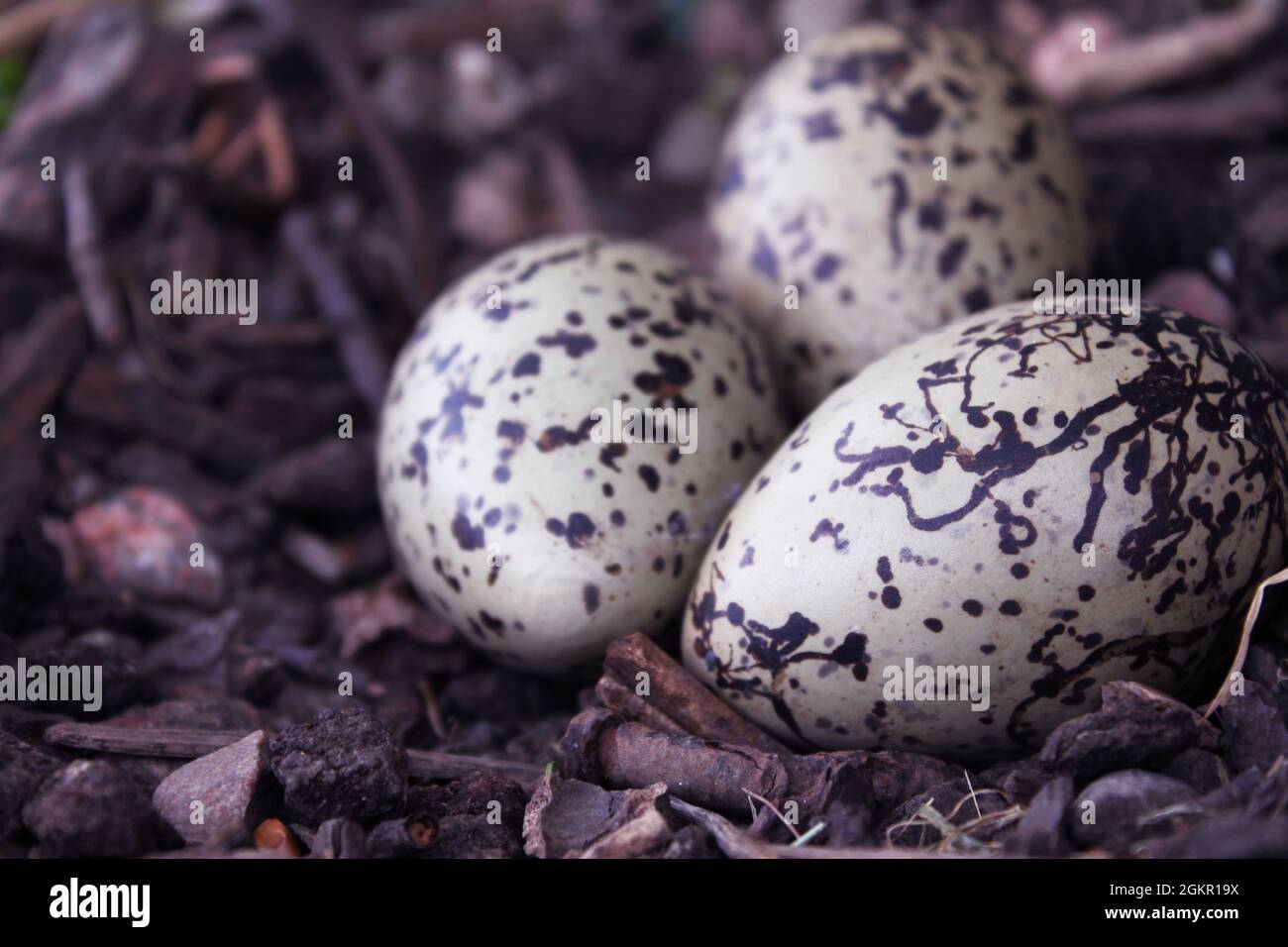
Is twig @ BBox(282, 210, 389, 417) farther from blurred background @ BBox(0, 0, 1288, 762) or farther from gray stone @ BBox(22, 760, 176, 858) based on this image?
gray stone @ BBox(22, 760, 176, 858)

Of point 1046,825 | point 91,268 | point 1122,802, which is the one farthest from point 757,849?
point 91,268

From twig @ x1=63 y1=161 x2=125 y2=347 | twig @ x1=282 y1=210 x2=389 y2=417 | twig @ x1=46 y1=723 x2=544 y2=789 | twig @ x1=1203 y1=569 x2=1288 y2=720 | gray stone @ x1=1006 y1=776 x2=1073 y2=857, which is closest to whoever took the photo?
gray stone @ x1=1006 y1=776 x2=1073 y2=857

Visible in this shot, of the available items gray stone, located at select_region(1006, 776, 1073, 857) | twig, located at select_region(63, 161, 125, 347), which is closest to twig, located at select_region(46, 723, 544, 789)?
gray stone, located at select_region(1006, 776, 1073, 857)

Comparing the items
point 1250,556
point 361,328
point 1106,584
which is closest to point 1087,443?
point 1106,584

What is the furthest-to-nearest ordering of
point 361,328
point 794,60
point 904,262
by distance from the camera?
1. point 361,328
2. point 794,60
3. point 904,262

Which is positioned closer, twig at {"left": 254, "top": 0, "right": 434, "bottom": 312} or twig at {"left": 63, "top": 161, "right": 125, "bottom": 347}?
twig at {"left": 63, "top": 161, "right": 125, "bottom": 347}

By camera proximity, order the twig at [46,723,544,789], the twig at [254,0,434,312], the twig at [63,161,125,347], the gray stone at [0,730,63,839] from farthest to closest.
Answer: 1. the twig at [254,0,434,312]
2. the twig at [63,161,125,347]
3. the twig at [46,723,544,789]
4. the gray stone at [0,730,63,839]

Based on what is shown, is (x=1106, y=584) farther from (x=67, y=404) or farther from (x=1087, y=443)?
(x=67, y=404)
